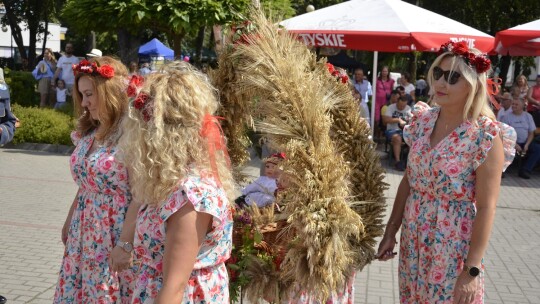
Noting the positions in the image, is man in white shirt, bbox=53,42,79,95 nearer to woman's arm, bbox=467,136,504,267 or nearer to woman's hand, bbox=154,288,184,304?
woman's arm, bbox=467,136,504,267

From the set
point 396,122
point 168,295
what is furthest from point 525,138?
point 168,295

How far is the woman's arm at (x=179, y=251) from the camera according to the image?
227 cm

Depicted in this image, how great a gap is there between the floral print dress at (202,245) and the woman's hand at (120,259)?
1.34ft

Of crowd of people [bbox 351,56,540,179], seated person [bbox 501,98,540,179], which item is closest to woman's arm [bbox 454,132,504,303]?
crowd of people [bbox 351,56,540,179]

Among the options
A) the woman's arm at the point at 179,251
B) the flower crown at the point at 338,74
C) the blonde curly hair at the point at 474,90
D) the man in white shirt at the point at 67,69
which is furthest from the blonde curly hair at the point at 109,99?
the man in white shirt at the point at 67,69

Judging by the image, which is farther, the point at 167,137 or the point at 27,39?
the point at 27,39

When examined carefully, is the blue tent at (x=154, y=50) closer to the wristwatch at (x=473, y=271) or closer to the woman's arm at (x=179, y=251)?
the wristwatch at (x=473, y=271)

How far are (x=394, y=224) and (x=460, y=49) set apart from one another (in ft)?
2.97

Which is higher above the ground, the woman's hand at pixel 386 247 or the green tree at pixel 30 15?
the woman's hand at pixel 386 247

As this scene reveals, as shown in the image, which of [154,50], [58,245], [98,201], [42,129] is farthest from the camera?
[154,50]

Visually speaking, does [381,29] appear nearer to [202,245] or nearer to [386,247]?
[386,247]

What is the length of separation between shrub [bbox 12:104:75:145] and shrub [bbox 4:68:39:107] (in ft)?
7.77

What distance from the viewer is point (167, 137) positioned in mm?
2355

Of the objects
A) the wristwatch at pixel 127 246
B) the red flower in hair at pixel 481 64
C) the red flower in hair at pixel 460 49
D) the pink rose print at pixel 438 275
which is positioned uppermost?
the red flower in hair at pixel 460 49
